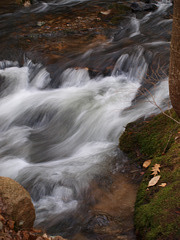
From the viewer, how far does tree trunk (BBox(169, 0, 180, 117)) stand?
3256 millimetres

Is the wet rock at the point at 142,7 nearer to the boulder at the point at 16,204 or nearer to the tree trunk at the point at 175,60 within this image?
the tree trunk at the point at 175,60

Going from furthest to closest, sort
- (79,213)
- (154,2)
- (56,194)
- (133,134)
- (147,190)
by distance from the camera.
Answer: (154,2), (133,134), (56,194), (79,213), (147,190)

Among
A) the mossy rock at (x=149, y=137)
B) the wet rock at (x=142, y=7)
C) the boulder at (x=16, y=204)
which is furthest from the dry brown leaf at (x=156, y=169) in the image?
the wet rock at (x=142, y=7)

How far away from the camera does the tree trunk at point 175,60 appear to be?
10.7 ft

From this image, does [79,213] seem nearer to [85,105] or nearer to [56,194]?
[56,194]

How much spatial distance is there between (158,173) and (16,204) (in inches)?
74.0

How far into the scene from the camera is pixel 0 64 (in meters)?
9.55

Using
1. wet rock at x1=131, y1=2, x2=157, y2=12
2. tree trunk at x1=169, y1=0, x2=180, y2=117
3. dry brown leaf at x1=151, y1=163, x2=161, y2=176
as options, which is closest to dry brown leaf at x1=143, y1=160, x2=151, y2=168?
dry brown leaf at x1=151, y1=163, x2=161, y2=176

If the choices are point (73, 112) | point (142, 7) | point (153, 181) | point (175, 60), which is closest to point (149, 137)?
point (153, 181)

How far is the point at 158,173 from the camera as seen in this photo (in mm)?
4051

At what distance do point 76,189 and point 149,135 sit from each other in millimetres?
1456

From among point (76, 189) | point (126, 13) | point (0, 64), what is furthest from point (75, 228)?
point (126, 13)

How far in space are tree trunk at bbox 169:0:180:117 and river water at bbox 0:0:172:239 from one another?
0.44 meters

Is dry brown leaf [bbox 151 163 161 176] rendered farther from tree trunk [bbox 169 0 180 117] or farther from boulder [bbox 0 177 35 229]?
boulder [bbox 0 177 35 229]
